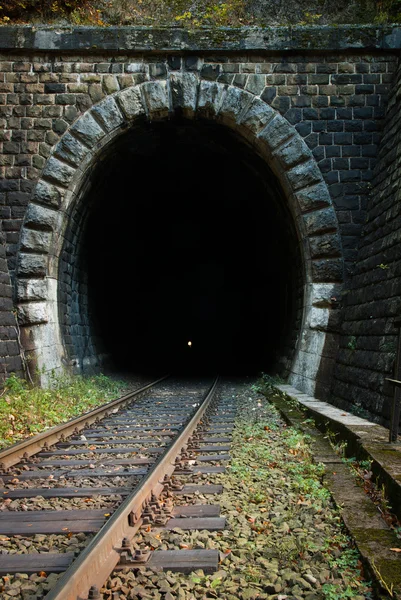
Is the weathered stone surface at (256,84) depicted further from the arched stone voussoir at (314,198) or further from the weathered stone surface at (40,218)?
the weathered stone surface at (40,218)

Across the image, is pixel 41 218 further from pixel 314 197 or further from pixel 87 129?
pixel 314 197

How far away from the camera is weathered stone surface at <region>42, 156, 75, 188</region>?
916 cm

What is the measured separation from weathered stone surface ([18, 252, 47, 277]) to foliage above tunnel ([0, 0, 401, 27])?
460 centimetres

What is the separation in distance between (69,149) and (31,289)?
260cm

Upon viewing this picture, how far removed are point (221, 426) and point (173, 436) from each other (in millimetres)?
931

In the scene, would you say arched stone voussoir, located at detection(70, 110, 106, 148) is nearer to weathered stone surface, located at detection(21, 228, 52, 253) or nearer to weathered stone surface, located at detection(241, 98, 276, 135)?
weathered stone surface, located at detection(21, 228, 52, 253)

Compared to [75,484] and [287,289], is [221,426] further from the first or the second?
[287,289]

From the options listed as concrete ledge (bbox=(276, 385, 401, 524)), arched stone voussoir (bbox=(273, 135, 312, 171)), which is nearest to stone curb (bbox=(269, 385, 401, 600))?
concrete ledge (bbox=(276, 385, 401, 524))

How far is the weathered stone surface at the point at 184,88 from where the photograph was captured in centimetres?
943

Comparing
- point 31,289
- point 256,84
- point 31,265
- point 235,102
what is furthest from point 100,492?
point 256,84

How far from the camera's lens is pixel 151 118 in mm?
9648

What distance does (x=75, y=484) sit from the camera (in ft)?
13.4

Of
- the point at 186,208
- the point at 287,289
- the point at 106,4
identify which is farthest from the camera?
the point at 186,208

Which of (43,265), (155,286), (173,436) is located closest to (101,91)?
(43,265)
